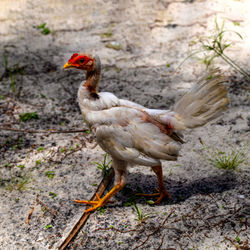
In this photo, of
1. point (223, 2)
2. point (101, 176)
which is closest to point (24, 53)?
point (101, 176)

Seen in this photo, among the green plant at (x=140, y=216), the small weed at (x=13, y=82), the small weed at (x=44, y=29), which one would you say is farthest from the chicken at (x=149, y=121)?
the small weed at (x=44, y=29)

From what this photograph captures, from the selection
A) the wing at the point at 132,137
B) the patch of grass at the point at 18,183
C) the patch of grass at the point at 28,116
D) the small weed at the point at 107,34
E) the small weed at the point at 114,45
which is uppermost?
the wing at the point at 132,137

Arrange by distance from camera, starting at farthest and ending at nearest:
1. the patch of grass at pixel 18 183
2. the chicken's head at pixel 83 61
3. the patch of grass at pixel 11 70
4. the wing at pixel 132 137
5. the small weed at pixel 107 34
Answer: the small weed at pixel 107 34 → the patch of grass at pixel 11 70 → the patch of grass at pixel 18 183 → the chicken's head at pixel 83 61 → the wing at pixel 132 137

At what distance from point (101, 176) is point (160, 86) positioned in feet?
5.26

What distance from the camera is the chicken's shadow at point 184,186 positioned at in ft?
9.98

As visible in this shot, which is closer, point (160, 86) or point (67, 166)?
point (67, 166)

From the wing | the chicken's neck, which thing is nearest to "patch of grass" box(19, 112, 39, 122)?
the chicken's neck

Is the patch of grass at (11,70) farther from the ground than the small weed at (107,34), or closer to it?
closer to it

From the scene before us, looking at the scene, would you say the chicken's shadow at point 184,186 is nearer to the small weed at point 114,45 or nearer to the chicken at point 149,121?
the chicken at point 149,121

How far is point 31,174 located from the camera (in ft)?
11.0

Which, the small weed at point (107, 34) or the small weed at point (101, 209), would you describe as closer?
the small weed at point (101, 209)

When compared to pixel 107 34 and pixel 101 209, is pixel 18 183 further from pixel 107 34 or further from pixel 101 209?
pixel 107 34

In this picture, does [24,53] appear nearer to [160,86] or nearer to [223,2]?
[160,86]

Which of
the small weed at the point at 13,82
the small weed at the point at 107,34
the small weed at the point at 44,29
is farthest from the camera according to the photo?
the small weed at the point at 44,29
